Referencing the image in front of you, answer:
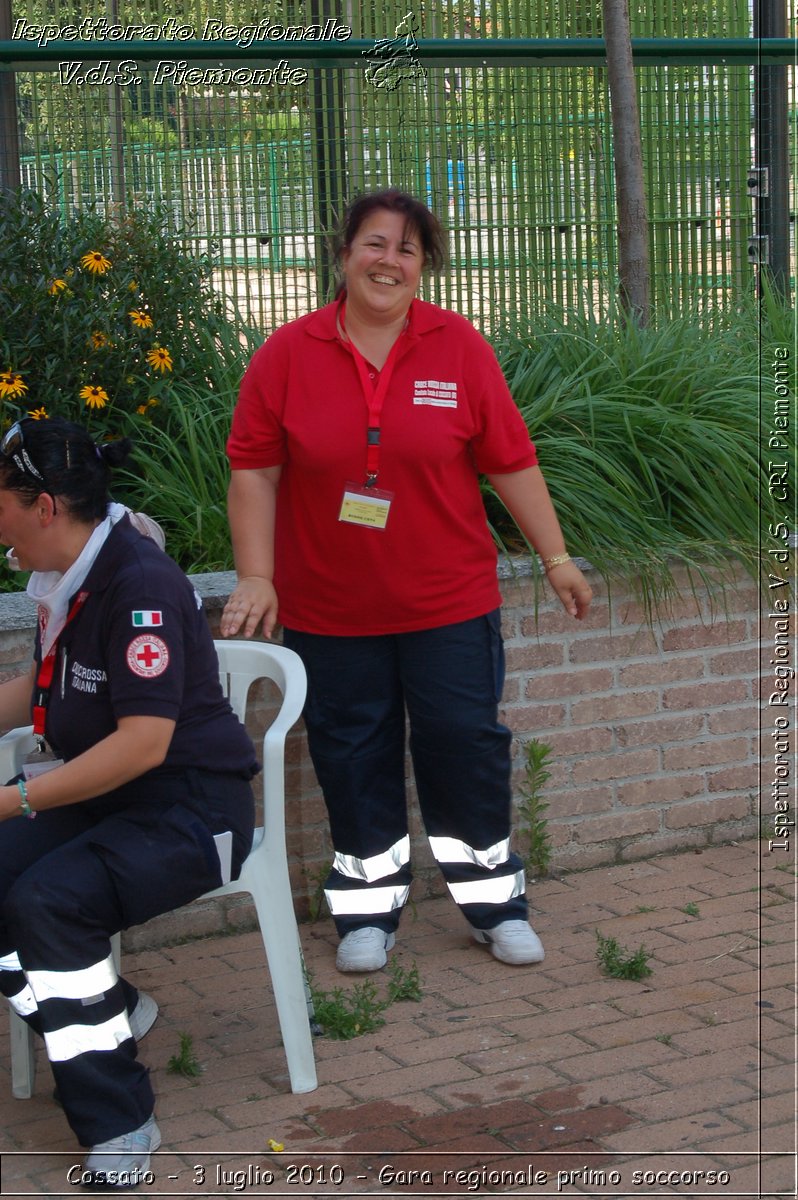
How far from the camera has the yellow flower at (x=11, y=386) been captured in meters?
4.74

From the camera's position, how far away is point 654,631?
4789 millimetres

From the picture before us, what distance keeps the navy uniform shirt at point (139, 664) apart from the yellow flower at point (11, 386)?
1.71m

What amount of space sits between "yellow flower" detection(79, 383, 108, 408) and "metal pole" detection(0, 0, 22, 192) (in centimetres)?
111

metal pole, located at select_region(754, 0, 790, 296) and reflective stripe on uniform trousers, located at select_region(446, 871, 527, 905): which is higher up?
metal pole, located at select_region(754, 0, 790, 296)

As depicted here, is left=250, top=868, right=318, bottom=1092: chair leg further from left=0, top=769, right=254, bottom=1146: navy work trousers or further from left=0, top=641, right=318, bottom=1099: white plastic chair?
left=0, top=769, right=254, bottom=1146: navy work trousers

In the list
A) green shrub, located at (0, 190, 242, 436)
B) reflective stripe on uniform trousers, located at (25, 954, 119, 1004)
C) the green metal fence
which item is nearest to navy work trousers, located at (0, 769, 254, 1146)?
reflective stripe on uniform trousers, located at (25, 954, 119, 1004)

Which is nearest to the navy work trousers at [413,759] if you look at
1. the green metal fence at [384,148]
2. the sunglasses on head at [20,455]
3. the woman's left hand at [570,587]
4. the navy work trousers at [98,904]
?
the woman's left hand at [570,587]

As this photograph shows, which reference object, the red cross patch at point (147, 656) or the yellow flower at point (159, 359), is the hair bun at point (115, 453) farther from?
the yellow flower at point (159, 359)

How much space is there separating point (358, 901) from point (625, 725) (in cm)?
116

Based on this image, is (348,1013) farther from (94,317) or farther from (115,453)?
(94,317)

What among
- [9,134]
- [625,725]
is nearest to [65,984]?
[625,725]

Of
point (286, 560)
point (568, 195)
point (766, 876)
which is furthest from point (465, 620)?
point (568, 195)

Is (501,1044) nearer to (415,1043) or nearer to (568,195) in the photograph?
(415,1043)

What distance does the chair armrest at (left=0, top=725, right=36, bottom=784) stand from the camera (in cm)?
350
